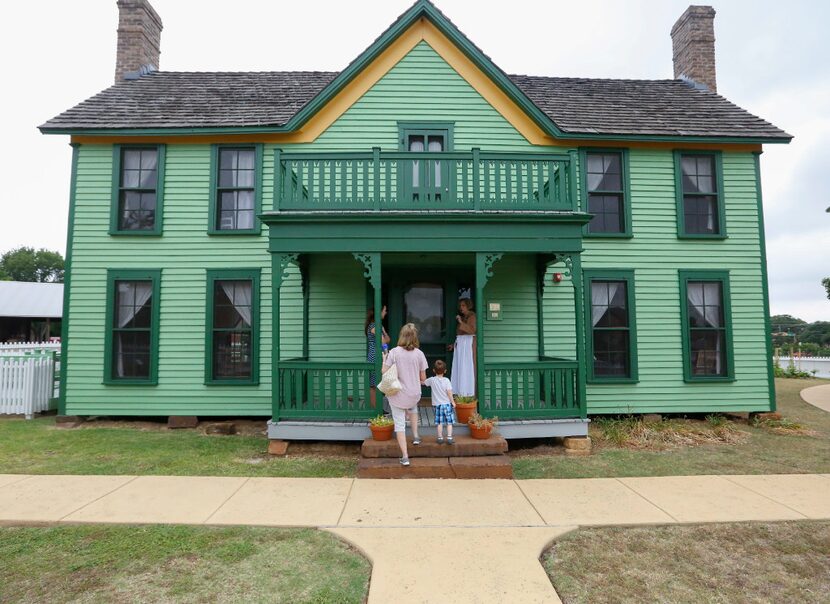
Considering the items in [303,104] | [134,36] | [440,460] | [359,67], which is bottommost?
[440,460]

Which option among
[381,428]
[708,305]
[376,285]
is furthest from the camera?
[708,305]

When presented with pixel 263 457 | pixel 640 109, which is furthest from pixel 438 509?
pixel 640 109

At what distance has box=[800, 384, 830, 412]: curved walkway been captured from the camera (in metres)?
11.1

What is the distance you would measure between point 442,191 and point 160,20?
32.4 ft

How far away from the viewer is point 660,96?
10.7 meters

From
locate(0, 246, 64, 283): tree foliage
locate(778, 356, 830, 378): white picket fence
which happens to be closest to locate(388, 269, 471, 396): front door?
locate(778, 356, 830, 378): white picket fence

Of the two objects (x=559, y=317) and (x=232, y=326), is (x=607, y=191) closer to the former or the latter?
(x=559, y=317)

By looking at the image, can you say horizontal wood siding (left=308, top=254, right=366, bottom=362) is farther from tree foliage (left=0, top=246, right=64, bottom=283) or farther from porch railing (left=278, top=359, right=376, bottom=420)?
tree foliage (left=0, top=246, right=64, bottom=283)

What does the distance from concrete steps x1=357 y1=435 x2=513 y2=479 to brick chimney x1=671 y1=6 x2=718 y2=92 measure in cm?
1103

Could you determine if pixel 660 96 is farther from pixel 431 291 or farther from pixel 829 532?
pixel 829 532

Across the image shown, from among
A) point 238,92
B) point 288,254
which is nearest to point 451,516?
point 288,254

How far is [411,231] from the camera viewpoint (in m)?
6.97

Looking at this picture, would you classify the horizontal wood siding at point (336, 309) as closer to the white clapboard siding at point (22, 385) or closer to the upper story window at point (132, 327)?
the upper story window at point (132, 327)

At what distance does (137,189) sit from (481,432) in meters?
8.28
